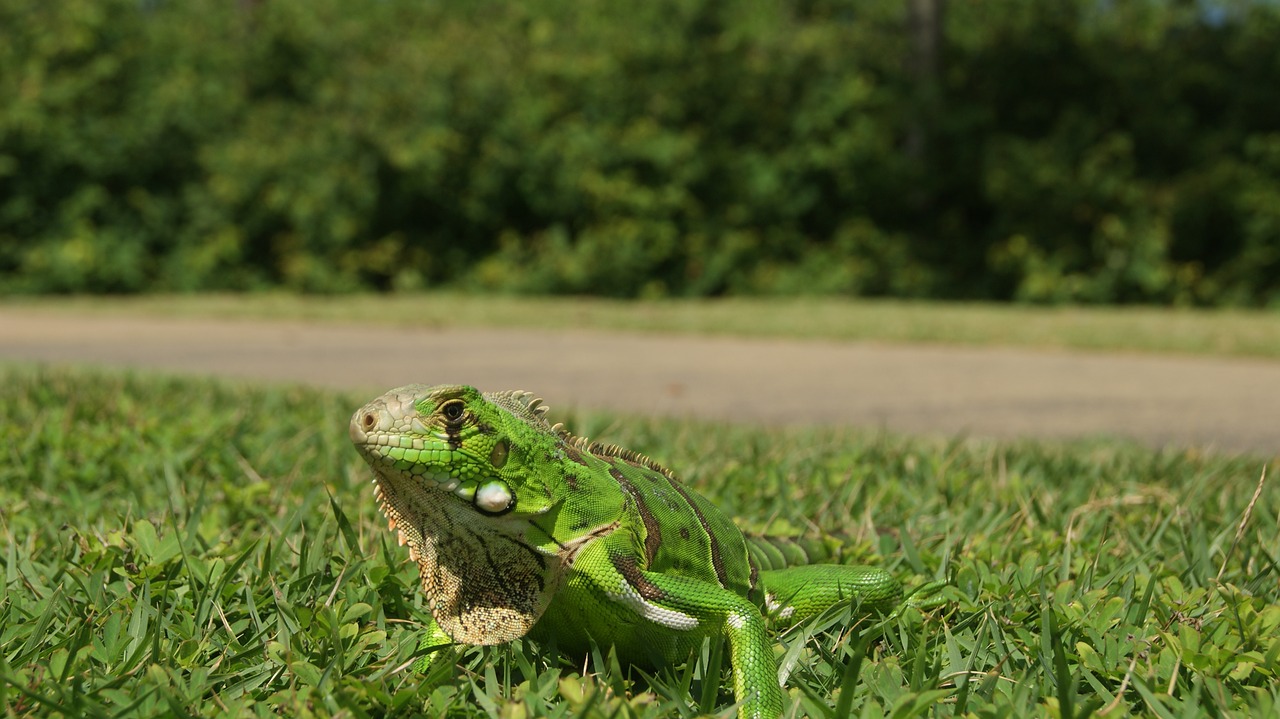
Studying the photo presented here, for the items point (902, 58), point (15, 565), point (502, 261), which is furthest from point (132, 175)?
point (15, 565)

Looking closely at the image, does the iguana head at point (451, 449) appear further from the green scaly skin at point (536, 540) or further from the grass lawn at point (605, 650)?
the grass lawn at point (605, 650)

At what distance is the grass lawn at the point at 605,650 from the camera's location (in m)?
2.06

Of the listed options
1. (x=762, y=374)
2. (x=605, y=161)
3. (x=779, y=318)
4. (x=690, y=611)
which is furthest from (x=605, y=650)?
(x=605, y=161)

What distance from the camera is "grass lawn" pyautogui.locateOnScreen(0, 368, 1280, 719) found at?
2.06 meters

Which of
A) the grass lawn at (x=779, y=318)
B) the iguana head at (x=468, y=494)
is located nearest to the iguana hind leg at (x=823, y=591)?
the iguana head at (x=468, y=494)

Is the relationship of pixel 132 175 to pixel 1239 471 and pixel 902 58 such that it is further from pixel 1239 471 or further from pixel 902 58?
pixel 1239 471

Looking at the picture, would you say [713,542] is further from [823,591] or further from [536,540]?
[536,540]

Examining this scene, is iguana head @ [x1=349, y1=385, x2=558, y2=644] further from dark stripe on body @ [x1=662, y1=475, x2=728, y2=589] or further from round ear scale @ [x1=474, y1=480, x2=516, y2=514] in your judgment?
dark stripe on body @ [x1=662, y1=475, x2=728, y2=589]

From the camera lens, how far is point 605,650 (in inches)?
88.6

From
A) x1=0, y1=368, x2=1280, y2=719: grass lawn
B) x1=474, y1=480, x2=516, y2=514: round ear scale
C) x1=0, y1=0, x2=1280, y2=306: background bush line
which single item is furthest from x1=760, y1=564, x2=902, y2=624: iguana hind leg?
x1=0, y1=0, x2=1280, y2=306: background bush line

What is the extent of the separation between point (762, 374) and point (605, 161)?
7.26 metres

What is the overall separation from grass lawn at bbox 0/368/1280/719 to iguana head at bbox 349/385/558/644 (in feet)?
0.44

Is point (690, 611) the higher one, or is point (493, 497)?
point (493, 497)

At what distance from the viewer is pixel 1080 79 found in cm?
1644
